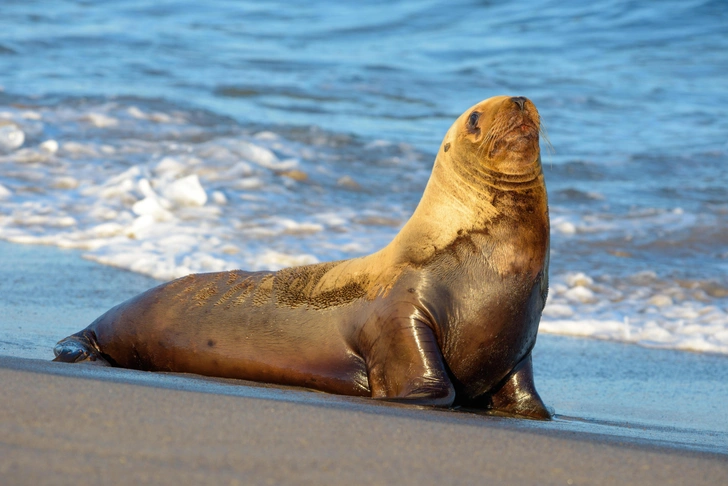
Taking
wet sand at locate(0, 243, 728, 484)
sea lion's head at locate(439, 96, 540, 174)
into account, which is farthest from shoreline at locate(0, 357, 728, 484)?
sea lion's head at locate(439, 96, 540, 174)

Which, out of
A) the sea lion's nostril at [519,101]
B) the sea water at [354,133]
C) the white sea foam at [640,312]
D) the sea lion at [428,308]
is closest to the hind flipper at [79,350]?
the sea lion at [428,308]

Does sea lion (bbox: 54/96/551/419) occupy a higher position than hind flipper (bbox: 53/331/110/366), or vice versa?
sea lion (bbox: 54/96/551/419)

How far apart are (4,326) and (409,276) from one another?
2.28m

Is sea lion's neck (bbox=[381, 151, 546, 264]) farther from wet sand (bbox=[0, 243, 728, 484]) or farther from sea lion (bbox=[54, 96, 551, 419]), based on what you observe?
wet sand (bbox=[0, 243, 728, 484])

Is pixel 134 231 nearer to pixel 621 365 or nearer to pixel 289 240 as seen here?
pixel 289 240

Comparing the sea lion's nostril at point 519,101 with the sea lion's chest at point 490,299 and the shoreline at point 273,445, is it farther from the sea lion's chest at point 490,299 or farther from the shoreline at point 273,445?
the shoreline at point 273,445

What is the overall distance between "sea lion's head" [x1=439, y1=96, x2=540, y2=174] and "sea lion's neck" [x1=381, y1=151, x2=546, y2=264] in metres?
0.02

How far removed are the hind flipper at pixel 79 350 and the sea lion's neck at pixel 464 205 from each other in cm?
144

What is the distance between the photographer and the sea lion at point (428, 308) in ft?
13.1

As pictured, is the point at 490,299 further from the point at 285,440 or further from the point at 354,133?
the point at 354,133

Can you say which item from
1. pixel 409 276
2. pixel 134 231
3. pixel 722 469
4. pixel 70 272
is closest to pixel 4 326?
pixel 70 272

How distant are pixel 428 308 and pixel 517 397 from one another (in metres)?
0.59

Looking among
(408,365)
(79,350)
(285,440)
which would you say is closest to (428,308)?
(408,365)

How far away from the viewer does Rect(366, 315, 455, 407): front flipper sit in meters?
3.76
